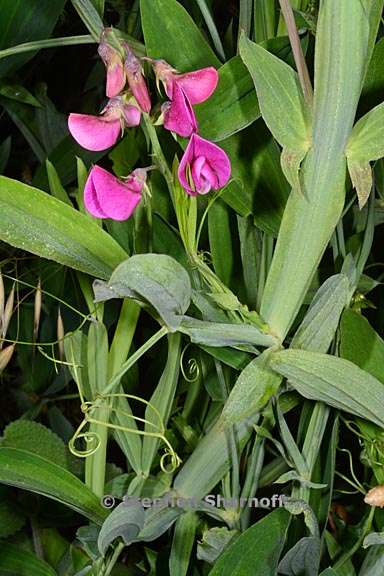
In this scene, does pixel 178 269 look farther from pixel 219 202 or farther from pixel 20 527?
pixel 20 527

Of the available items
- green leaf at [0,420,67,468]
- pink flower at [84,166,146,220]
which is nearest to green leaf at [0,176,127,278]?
pink flower at [84,166,146,220]

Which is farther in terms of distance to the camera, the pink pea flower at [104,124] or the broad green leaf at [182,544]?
the broad green leaf at [182,544]

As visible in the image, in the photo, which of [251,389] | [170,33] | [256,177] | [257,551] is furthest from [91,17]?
[257,551]

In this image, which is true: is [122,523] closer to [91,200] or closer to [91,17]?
[91,200]

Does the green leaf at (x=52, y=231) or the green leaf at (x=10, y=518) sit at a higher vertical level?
the green leaf at (x=52, y=231)

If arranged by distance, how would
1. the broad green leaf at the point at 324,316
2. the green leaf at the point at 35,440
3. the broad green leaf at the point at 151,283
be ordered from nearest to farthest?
1. the broad green leaf at the point at 151,283
2. the broad green leaf at the point at 324,316
3. the green leaf at the point at 35,440

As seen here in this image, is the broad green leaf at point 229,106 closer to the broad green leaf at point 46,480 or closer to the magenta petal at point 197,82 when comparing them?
the magenta petal at point 197,82

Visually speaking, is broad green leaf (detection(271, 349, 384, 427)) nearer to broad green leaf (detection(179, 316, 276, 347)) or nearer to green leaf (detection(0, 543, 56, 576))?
broad green leaf (detection(179, 316, 276, 347))

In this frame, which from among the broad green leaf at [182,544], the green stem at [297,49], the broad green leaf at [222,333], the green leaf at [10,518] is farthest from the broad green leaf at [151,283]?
the green leaf at [10,518]
